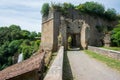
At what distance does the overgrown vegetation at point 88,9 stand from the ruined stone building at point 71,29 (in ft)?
2.75

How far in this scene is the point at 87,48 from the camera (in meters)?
25.5

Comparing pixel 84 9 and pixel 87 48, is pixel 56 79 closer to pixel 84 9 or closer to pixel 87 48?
pixel 87 48

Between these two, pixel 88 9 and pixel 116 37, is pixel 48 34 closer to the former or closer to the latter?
pixel 88 9

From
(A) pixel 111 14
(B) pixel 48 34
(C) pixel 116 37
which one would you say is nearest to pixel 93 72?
(C) pixel 116 37

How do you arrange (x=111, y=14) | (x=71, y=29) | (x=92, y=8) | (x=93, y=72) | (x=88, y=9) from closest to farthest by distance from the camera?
(x=93, y=72), (x=71, y=29), (x=88, y=9), (x=92, y=8), (x=111, y=14)

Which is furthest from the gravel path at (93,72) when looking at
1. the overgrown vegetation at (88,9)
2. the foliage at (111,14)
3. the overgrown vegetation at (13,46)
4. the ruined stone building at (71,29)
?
the foliage at (111,14)

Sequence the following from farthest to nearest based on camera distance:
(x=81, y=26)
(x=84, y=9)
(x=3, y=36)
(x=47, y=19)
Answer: (x=3, y=36), (x=84, y=9), (x=47, y=19), (x=81, y=26)

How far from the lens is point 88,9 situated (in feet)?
124

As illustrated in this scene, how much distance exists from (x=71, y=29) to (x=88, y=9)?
39.1 feet

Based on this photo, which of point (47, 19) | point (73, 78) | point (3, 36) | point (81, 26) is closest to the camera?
point (73, 78)

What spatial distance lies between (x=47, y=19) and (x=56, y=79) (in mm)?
28591

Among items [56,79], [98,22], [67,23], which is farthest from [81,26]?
[56,79]

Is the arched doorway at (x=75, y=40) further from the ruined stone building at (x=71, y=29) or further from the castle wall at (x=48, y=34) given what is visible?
the castle wall at (x=48, y=34)

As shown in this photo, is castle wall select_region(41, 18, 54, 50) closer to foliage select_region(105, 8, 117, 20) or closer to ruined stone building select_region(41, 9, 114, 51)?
ruined stone building select_region(41, 9, 114, 51)
